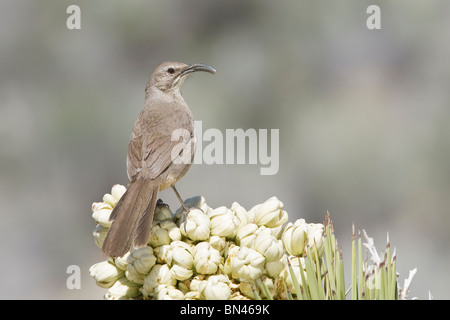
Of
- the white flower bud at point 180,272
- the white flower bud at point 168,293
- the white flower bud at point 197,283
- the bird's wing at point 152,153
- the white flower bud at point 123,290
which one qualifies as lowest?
the white flower bud at point 123,290

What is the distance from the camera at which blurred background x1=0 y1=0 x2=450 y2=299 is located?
6.44 metres

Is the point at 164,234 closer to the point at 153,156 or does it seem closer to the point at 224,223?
the point at 224,223

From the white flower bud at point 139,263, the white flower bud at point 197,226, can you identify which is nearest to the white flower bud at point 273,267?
the white flower bud at point 197,226

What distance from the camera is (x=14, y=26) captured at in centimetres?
718

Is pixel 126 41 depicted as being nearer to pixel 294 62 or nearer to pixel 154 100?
pixel 294 62

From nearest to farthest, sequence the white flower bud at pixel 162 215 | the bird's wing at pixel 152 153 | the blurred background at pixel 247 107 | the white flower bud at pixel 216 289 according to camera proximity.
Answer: the white flower bud at pixel 216 289
the white flower bud at pixel 162 215
the bird's wing at pixel 152 153
the blurred background at pixel 247 107

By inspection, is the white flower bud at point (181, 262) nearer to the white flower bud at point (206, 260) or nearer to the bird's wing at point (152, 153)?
the white flower bud at point (206, 260)

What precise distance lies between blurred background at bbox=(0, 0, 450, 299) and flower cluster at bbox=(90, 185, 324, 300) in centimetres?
377

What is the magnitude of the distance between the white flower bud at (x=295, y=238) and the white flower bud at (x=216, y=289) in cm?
23

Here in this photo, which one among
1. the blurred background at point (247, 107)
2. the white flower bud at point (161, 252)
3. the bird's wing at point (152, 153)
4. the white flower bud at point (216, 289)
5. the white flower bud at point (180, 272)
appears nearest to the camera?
the white flower bud at point (216, 289)

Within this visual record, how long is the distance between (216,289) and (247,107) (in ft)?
16.3

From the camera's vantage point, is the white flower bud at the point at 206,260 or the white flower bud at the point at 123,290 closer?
the white flower bud at the point at 206,260

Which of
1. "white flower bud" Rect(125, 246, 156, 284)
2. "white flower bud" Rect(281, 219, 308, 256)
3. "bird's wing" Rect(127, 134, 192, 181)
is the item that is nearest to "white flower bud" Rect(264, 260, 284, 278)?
"white flower bud" Rect(281, 219, 308, 256)

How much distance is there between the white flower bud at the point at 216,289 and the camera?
1.90m
